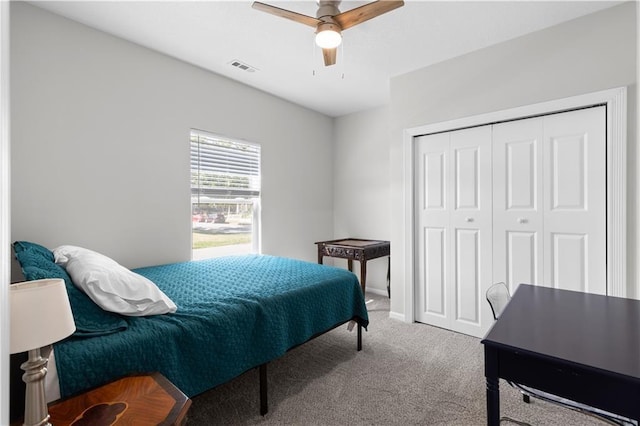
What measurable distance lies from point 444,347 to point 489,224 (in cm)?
119

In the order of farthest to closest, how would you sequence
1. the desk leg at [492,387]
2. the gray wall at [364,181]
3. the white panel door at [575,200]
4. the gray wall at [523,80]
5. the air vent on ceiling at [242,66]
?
1. the gray wall at [364,181]
2. the air vent on ceiling at [242,66]
3. the white panel door at [575,200]
4. the gray wall at [523,80]
5. the desk leg at [492,387]

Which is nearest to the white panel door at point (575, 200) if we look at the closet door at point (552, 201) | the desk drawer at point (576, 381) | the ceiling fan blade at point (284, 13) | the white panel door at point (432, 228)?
the closet door at point (552, 201)

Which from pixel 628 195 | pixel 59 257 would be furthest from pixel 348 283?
pixel 628 195

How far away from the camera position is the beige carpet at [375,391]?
5.83 ft

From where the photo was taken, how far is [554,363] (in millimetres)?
994

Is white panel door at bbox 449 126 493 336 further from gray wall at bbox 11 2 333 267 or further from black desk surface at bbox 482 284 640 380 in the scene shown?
gray wall at bbox 11 2 333 267

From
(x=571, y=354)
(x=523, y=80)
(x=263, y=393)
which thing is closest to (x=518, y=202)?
(x=523, y=80)

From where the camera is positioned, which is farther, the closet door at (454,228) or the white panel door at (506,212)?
the closet door at (454,228)

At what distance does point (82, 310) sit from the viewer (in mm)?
1351

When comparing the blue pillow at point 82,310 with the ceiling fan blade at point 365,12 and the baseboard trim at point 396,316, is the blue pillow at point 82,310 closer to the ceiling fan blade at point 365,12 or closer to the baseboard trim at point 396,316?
the ceiling fan blade at point 365,12

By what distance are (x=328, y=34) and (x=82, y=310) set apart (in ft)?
6.67

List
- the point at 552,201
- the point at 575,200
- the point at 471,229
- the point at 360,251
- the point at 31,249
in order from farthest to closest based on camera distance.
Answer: the point at 360,251 → the point at 471,229 → the point at 552,201 → the point at 575,200 → the point at 31,249

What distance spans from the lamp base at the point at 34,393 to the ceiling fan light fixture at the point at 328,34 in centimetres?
210

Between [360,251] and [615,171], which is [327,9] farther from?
[360,251]
